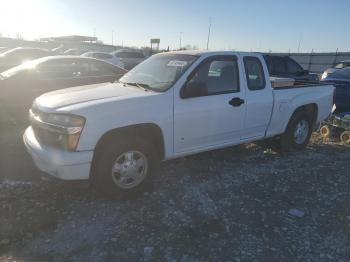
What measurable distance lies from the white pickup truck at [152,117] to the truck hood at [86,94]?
1 centimetres

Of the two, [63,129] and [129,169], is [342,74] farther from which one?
[63,129]

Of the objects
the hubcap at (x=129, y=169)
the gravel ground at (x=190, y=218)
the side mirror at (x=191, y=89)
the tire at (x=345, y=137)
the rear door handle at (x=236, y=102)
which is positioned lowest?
the gravel ground at (x=190, y=218)

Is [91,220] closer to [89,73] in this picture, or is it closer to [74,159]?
[74,159]

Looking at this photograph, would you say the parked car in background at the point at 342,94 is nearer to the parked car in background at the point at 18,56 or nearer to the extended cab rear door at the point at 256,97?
the extended cab rear door at the point at 256,97

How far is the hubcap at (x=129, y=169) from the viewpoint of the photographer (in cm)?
425

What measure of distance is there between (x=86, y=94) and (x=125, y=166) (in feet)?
3.47

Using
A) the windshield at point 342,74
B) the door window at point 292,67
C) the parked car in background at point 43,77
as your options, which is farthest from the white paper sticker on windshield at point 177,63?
the door window at point 292,67

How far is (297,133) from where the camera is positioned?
262 inches

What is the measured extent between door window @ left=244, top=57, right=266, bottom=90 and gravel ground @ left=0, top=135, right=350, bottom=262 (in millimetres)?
1314

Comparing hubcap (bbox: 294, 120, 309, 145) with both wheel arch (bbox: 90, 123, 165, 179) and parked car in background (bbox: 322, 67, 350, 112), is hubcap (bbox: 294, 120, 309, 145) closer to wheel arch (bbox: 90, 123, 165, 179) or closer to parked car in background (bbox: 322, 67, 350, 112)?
wheel arch (bbox: 90, 123, 165, 179)

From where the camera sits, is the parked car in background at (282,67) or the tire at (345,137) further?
the parked car in background at (282,67)

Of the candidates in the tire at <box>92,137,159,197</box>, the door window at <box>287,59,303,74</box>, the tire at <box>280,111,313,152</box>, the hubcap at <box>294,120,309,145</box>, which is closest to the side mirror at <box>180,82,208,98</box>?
the tire at <box>92,137,159,197</box>

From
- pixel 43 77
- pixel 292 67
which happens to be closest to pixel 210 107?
pixel 43 77

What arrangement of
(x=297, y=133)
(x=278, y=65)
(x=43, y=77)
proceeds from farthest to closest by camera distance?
(x=278, y=65), (x=43, y=77), (x=297, y=133)
